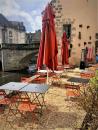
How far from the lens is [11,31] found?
57906 millimetres

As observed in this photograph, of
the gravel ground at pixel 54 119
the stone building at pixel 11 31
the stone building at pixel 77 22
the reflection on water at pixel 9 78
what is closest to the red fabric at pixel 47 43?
the gravel ground at pixel 54 119

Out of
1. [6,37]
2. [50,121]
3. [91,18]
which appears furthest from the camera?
[6,37]

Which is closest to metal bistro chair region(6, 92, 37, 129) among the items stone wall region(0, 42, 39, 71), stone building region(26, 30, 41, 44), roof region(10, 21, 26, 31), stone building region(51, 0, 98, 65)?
stone building region(51, 0, 98, 65)

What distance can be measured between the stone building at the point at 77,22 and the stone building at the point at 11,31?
3422cm

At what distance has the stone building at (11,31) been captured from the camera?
180 ft

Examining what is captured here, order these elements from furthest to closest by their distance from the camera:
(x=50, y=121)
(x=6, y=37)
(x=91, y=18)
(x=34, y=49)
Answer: (x=6, y=37), (x=34, y=49), (x=91, y=18), (x=50, y=121)

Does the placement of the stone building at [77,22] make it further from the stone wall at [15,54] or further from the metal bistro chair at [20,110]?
the stone wall at [15,54]

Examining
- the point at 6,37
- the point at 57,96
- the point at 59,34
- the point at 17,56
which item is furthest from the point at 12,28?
the point at 57,96

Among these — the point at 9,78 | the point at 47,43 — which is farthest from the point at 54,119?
the point at 9,78

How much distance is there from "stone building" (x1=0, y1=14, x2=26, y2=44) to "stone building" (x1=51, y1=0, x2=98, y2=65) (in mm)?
34217

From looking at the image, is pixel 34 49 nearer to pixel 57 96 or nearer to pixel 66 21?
pixel 66 21

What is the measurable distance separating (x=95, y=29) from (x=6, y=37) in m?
37.4

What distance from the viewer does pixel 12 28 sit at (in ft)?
192

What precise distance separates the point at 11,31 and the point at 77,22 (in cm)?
3860
